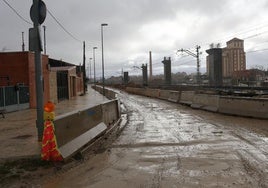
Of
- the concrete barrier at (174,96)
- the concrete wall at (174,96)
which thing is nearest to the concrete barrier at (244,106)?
the concrete wall at (174,96)

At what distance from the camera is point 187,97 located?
28703mm

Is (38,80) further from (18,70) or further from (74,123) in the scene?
(18,70)

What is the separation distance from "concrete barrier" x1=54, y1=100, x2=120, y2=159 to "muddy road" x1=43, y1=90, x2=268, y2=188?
627 mm

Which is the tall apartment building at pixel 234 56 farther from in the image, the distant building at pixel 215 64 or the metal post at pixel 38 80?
the metal post at pixel 38 80

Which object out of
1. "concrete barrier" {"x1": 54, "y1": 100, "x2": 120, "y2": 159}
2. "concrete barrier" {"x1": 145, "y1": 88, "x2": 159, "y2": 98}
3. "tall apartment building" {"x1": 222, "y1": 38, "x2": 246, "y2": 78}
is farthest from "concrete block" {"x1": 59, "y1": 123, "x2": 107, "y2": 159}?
"tall apartment building" {"x1": 222, "y1": 38, "x2": 246, "y2": 78}

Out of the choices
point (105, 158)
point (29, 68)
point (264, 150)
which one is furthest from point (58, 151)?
point (29, 68)

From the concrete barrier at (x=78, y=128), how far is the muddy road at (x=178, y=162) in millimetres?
627

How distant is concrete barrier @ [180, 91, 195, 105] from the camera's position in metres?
27.3

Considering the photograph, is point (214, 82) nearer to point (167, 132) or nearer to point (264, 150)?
point (167, 132)

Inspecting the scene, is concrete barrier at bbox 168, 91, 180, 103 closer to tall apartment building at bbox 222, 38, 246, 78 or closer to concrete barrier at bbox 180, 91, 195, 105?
concrete barrier at bbox 180, 91, 195, 105

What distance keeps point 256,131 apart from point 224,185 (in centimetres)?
725

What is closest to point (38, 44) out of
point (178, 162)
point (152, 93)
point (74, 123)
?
point (74, 123)

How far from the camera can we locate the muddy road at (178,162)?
6.86 metres

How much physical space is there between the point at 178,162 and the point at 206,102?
15.1 metres
